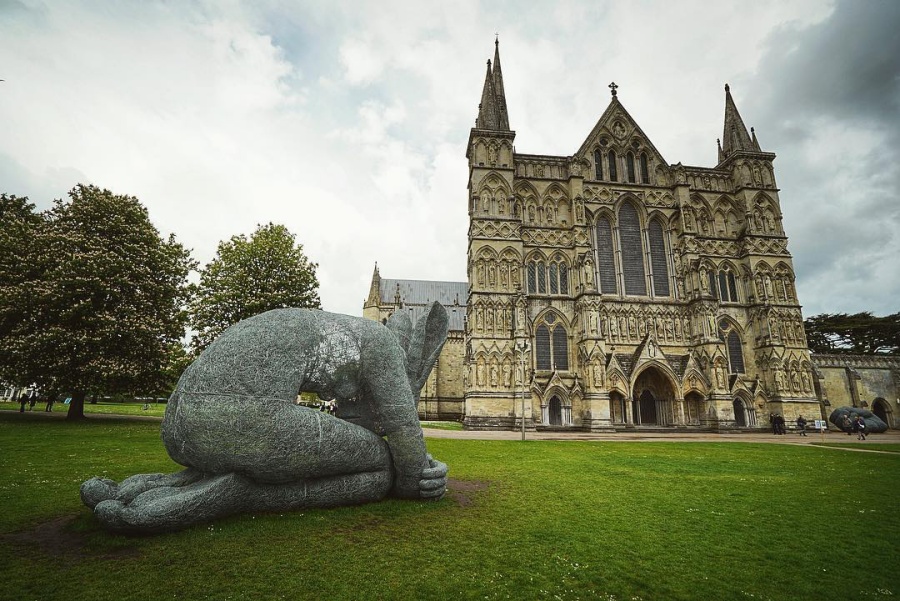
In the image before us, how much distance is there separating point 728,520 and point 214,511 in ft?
21.8

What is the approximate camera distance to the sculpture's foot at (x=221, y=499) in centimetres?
436

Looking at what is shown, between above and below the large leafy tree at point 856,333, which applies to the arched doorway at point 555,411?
below

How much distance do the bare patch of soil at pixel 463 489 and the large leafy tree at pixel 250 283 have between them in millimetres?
15071

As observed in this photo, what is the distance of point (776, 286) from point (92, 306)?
43326 millimetres

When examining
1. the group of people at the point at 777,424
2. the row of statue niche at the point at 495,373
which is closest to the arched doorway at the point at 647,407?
the group of people at the point at 777,424

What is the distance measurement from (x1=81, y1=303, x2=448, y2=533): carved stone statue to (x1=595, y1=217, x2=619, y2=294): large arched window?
29.4m

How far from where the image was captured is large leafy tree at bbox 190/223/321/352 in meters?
20.5

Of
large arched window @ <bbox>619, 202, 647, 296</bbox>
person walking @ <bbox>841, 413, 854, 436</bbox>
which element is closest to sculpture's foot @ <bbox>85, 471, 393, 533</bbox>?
large arched window @ <bbox>619, 202, 647, 296</bbox>

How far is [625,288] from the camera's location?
33.2 meters

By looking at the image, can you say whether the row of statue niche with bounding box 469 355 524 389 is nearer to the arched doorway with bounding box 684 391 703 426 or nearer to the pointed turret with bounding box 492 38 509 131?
the arched doorway with bounding box 684 391 703 426

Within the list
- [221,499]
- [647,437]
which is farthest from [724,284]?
[221,499]

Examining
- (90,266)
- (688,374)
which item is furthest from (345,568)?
(688,374)

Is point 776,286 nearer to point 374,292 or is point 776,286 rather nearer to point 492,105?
point 492,105

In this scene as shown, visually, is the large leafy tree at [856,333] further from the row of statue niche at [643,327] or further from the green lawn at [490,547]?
the green lawn at [490,547]
